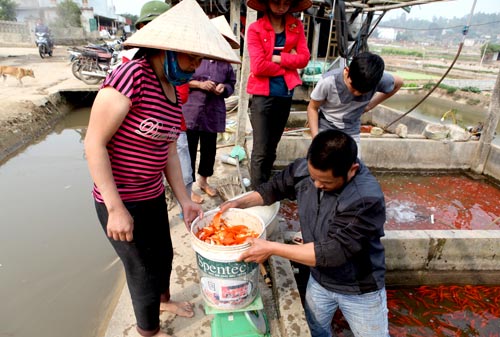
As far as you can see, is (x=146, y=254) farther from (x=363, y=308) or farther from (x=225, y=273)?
(x=363, y=308)

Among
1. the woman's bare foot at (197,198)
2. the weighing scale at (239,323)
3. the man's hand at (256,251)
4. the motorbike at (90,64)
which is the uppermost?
the motorbike at (90,64)

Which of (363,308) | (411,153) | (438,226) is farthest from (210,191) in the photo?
(411,153)

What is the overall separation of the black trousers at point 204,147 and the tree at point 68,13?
41124 millimetres

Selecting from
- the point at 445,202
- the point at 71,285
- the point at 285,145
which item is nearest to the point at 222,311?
the point at 71,285

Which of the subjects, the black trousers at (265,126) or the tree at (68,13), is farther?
the tree at (68,13)

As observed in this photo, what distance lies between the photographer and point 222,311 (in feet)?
6.15

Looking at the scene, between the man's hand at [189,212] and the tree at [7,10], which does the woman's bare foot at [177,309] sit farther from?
the tree at [7,10]

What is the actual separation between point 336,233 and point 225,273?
65cm

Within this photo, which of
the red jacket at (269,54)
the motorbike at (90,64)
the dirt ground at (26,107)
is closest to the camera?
the red jacket at (269,54)

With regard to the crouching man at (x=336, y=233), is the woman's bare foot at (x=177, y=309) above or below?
below

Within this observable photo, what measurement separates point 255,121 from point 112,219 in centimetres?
224

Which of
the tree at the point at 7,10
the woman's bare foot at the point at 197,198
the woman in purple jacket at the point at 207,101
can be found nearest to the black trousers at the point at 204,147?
the woman in purple jacket at the point at 207,101

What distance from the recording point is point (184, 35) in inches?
57.4

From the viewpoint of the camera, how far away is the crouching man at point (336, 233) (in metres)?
1.57
